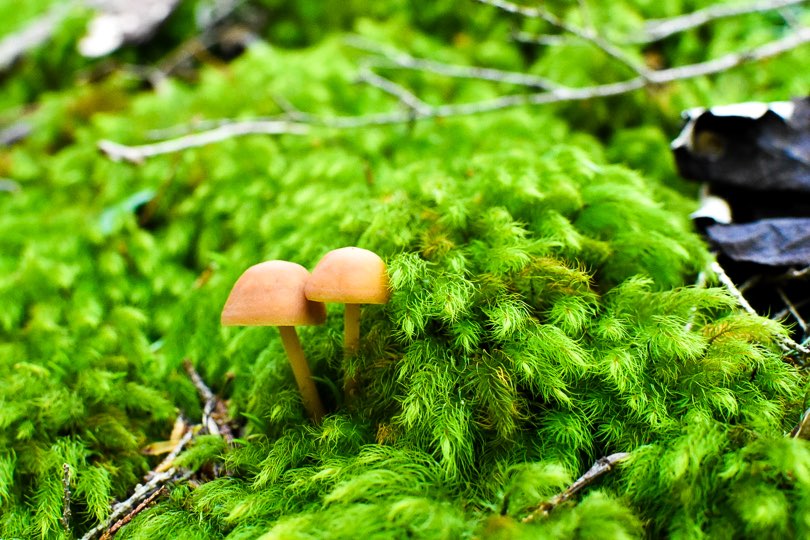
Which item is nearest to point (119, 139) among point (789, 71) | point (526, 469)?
point (526, 469)

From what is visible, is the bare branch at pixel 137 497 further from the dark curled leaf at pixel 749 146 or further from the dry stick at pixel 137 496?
the dark curled leaf at pixel 749 146

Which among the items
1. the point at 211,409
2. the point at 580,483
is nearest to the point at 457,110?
the point at 211,409

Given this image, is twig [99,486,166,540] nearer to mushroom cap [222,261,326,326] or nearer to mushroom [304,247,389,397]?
mushroom cap [222,261,326,326]

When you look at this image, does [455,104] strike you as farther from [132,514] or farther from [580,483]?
[132,514]

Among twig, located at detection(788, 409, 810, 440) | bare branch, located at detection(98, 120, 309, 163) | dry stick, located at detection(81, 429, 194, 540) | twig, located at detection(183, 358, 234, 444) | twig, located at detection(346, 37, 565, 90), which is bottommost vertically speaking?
twig, located at detection(183, 358, 234, 444)

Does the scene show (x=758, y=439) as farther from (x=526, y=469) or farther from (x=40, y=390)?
(x=40, y=390)

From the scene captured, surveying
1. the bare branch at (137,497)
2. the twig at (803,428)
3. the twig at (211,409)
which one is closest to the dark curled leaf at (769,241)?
the twig at (803,428)

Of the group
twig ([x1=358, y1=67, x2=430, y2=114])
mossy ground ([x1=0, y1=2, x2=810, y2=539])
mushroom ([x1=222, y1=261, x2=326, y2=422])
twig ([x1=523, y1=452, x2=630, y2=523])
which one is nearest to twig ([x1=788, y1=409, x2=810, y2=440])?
mossy ground ([x1=0, y1=2, x2=810, y2=539])
